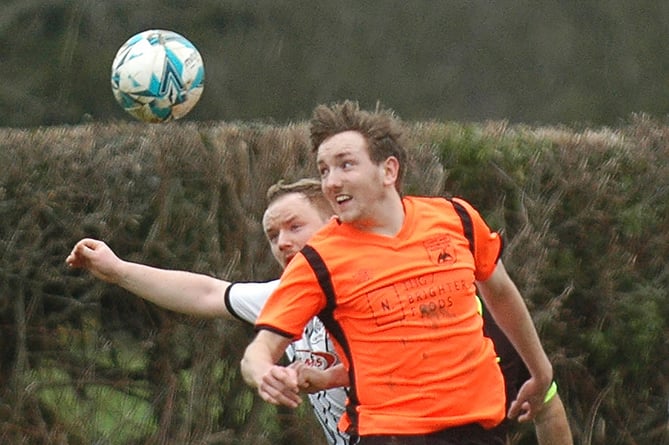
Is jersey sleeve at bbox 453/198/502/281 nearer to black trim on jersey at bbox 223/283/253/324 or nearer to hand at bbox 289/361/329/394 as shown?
hand at bbox 289/361/329/394

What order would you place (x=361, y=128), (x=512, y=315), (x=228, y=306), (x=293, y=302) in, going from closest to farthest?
(x=293, y=302)
(x=361, y=128)
(x=512, y=315)
(x=228, y=306)

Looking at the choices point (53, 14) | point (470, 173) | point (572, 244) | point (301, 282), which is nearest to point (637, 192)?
point (572, 244)

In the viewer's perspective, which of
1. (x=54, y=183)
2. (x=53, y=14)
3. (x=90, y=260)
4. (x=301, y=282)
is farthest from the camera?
(x=53, y=14)

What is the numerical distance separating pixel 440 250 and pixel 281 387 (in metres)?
0.85

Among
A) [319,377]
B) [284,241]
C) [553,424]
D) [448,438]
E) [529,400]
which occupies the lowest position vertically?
[553,424]

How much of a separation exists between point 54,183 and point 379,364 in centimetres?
229

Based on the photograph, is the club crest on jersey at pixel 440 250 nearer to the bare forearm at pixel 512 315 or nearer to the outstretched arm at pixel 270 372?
the bare forearm at pixel 512 315

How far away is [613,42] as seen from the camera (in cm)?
3250

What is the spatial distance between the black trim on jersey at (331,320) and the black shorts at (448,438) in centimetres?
10

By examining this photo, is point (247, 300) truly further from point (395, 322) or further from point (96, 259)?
point (395, 322)

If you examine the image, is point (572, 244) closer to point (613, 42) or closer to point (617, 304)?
point (617, 304)

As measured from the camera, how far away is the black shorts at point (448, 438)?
212 inches

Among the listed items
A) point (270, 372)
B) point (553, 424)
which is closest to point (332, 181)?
point (270, 372)

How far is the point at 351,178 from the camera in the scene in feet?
18.0
